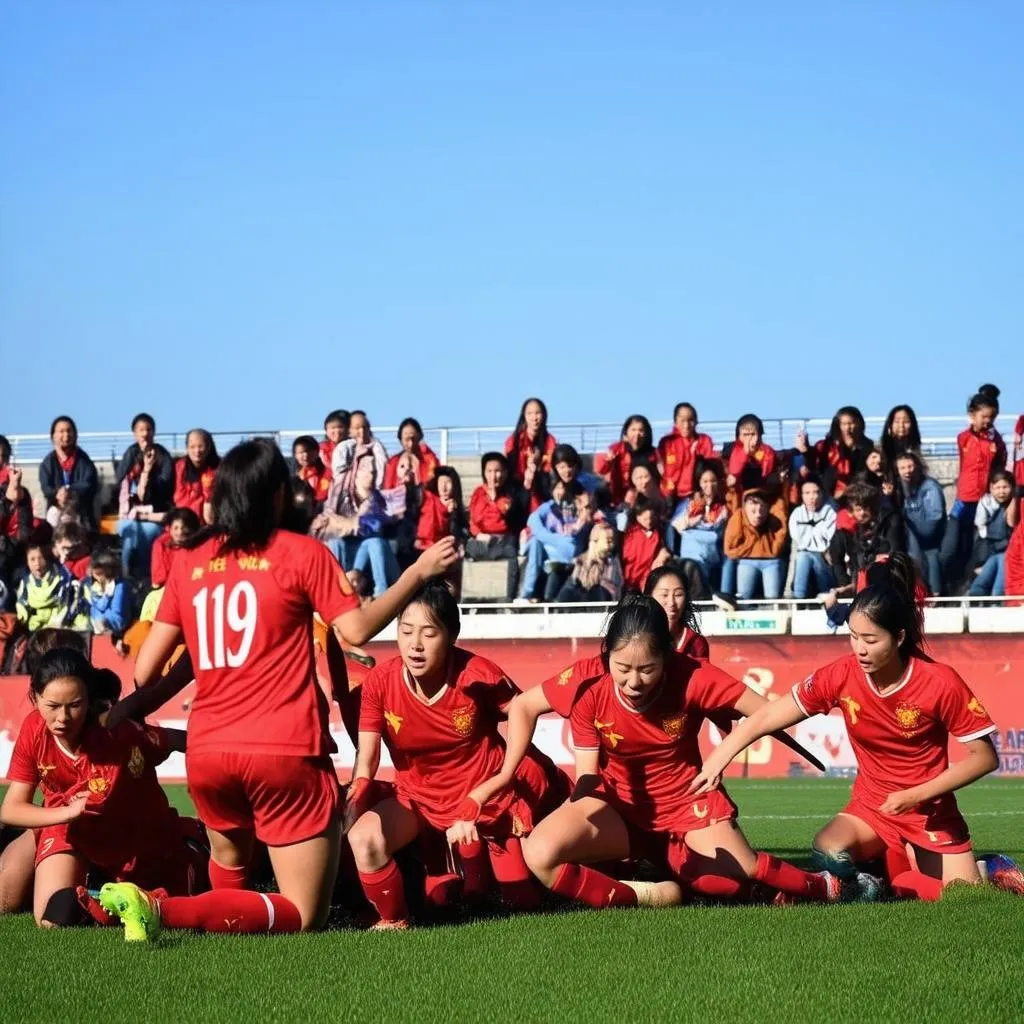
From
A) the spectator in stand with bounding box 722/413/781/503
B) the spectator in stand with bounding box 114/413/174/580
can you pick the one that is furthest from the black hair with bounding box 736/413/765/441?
the spectator in stand with bounding box 114/413/174/580

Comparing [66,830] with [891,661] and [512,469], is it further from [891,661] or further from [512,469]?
[512,469]

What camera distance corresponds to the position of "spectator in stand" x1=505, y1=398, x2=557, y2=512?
715 inches

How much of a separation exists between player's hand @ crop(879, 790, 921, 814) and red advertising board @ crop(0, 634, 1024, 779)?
8433 mm

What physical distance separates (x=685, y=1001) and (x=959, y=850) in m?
2.99

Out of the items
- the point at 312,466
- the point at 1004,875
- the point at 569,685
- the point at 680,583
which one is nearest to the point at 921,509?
the point at 312,466

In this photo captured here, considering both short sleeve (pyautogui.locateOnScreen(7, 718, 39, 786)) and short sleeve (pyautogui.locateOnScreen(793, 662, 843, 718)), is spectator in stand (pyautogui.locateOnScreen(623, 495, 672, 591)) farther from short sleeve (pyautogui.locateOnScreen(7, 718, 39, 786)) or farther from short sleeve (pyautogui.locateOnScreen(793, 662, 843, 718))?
short sleeve (pyautogui.locateOnScreen(7, 718, 39, 786))

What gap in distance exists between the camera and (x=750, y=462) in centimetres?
1739

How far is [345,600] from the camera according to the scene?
576 centimetres

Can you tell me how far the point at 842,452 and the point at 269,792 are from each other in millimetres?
12442

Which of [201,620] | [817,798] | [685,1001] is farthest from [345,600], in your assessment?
[817,798]

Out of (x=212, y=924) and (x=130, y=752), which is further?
(x=130, y=752)

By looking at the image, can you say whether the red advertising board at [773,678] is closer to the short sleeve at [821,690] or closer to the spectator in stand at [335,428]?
the spectator in stand at [335,428]

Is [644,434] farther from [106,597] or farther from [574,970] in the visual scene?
[574,970]

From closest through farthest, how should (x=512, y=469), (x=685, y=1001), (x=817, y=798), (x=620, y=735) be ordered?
(x=685, y=1001)
(x=620, y=735)
(x=817, y=798)
(x=512, y=469)
